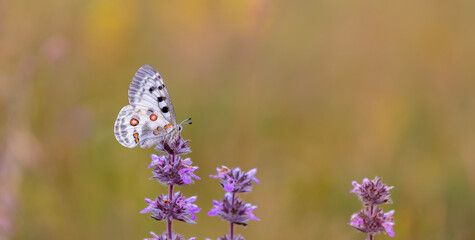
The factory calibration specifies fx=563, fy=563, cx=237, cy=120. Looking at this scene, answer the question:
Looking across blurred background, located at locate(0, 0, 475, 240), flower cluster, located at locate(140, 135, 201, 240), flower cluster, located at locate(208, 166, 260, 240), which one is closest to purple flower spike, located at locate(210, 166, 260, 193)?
flower cluster, located at locate(208, 166, 260, 240)

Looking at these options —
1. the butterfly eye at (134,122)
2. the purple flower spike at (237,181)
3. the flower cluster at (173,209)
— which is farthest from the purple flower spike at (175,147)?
the butterfly eye at (134,122)

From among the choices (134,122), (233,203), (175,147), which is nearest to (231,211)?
(233,203)

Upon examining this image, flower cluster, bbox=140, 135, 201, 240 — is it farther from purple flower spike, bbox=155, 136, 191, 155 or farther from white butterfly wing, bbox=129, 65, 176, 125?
white butterfly wing, bbox=129, 65, 176, 125

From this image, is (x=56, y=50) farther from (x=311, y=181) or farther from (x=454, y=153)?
(x=454, y=153)

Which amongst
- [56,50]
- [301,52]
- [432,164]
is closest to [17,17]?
[56,50]

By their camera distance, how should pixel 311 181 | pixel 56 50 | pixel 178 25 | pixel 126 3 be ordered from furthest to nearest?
pixel 178 25 → pixel 126 3 → pixel 311 181 → pixel 56 50
